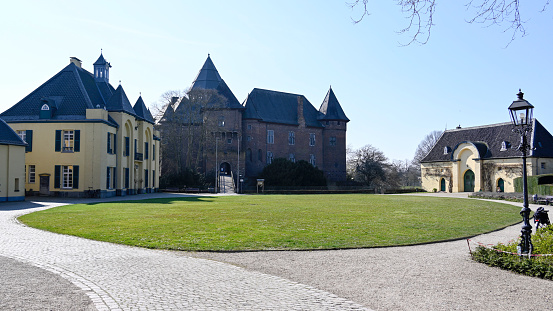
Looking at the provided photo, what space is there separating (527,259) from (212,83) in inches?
2518

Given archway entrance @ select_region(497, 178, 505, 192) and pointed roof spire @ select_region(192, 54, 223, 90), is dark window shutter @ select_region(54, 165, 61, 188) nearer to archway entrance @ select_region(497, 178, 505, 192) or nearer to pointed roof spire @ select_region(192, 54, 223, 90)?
pointed roof spire @ select_region(192, 54, 223, 90)

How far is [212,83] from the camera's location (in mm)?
70562

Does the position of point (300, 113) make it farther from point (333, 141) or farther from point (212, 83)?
point (212, 83)

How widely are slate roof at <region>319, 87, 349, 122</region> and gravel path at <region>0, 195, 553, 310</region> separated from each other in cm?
6790

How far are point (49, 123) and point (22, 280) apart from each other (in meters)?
35.0

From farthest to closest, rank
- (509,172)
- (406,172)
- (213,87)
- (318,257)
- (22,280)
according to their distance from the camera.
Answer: (406,172) → (213,87) → (509,172) → (318,257) → (22,280)

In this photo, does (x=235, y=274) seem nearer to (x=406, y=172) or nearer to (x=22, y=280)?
(x=22, y=280)

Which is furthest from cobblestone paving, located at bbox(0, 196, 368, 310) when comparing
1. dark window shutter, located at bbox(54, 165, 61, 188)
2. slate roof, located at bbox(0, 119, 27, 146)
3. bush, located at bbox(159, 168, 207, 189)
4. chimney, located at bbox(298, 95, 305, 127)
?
chimney, located at bbox(298, 95, 305, 127)

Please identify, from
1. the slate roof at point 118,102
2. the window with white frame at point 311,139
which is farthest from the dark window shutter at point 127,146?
the window with white frame at point 311,139

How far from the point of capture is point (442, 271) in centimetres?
942

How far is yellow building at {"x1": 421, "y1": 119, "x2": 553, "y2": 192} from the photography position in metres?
55.8

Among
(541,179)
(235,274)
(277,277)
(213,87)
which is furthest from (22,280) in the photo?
(213,87)

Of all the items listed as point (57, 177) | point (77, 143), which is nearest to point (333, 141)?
point (77, 143)

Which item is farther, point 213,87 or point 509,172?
point 213,87
